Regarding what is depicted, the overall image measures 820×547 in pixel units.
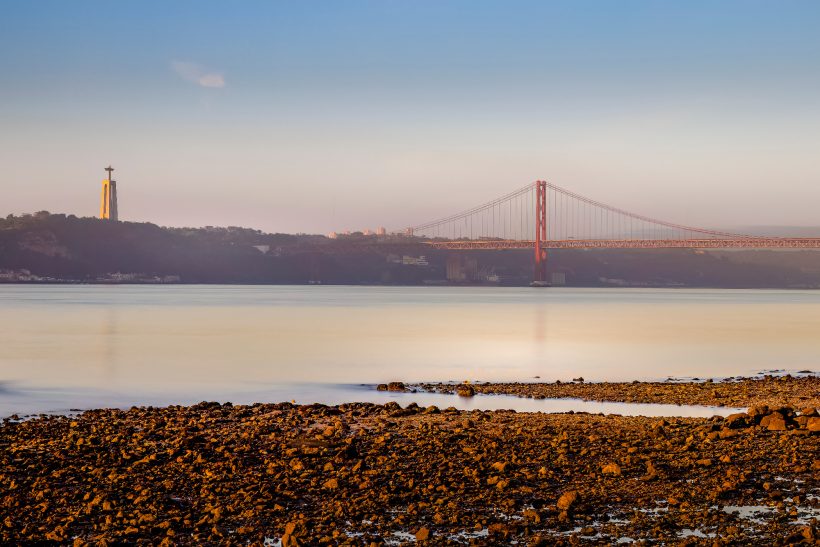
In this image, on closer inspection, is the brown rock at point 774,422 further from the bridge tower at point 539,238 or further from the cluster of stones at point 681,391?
the bridge tower at point 539,238

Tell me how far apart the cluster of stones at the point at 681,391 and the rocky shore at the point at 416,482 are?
384 cm

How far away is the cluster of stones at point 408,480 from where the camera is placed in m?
7.70

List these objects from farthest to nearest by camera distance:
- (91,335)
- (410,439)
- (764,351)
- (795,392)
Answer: (91,335)
(764,351)
(795,392)
(410,439)

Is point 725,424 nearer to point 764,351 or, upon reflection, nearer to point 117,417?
point 117,417

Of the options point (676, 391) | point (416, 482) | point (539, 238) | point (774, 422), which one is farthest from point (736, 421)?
point (539, 238)

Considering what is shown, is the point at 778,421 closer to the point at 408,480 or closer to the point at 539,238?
the point at 408,480

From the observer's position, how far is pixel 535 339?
1511 inches

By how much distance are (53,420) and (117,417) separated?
0.87 metres

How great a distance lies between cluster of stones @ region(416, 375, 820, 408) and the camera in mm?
16750

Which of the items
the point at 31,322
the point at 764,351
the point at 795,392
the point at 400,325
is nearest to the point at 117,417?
the point at 795,392

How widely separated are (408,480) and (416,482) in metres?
0.08

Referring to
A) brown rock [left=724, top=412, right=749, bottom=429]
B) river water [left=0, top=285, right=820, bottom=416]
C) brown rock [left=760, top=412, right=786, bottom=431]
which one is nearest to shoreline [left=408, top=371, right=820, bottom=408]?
river water [left=0, top=285, right=820, bottom=416]

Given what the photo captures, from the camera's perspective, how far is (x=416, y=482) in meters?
9.17

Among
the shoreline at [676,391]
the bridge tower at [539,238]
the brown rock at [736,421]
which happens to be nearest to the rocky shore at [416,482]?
the brown rock at [736,421]
